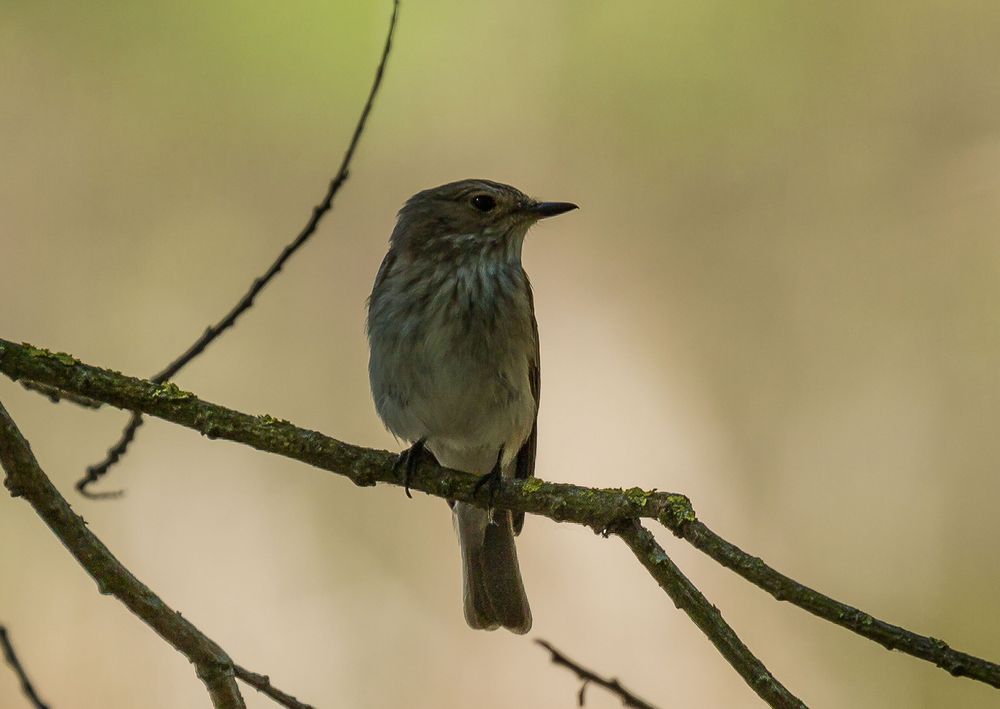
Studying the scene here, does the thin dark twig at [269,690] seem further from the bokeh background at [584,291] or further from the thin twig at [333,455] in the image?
the bokeh background at [584,291]

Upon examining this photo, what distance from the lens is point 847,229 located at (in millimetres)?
6609

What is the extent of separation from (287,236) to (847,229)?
9.34 ft

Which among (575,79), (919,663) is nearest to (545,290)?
(575,79)

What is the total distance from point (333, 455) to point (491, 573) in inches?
81.5

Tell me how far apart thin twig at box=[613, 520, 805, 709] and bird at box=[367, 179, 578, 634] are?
4.56 ft

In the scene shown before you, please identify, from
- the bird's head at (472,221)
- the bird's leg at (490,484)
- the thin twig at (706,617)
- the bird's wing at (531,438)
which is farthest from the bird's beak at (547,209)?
the thin twig at (706,617)

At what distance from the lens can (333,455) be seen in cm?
336

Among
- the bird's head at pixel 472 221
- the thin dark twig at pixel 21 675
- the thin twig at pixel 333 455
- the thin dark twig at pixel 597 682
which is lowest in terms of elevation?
the thin dark twig at pixel 21 675

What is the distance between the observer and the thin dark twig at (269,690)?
300 centimetres

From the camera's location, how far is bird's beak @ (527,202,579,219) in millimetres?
5051

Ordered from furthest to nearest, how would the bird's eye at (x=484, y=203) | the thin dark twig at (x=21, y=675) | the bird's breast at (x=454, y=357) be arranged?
1. the bird's eye at (x=484, y=203)
2. the bird's breast at (x=454, y=357)
3. the thin dark twig at (x=21, y=675)

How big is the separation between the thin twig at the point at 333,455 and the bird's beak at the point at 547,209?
172 centimetres

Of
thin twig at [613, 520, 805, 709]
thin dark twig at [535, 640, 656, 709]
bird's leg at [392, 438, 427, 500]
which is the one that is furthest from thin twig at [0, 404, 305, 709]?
thin twig at [613, 520, 805, 709]

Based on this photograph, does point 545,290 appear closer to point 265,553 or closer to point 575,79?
point 575,79
